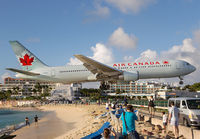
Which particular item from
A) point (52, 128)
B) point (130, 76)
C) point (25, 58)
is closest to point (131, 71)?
point (130, 76)

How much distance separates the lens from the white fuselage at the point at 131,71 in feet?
96.9

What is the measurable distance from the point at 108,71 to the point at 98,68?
1.62 meters

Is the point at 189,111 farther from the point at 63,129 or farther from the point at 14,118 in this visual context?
the point at 14,118

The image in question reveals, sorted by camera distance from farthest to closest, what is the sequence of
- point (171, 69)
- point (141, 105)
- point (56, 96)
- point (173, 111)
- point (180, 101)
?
point (56, 96), point (141, 105), point (171, 69), point (180, 101), point (173, 111)

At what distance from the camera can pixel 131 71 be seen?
29.6 m

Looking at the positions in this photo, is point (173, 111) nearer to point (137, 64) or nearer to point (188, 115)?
point (188, 115)

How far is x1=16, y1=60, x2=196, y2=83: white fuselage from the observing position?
29547mm

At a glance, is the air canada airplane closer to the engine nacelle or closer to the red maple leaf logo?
the engine nacelle

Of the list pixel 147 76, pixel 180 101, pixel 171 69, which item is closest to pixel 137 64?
pixel 147 76

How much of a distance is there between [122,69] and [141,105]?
819 centimetres

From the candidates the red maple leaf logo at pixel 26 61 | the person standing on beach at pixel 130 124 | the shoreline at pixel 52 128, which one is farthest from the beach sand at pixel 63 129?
the red maple leaf logo at pixel 26 61

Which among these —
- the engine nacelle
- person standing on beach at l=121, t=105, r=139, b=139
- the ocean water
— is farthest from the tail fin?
person standing on beach at l=121, t=105, r=139, b=139

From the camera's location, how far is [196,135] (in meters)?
8.67

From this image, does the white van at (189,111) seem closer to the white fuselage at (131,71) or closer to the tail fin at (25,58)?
the white fuselage at (131,71)
